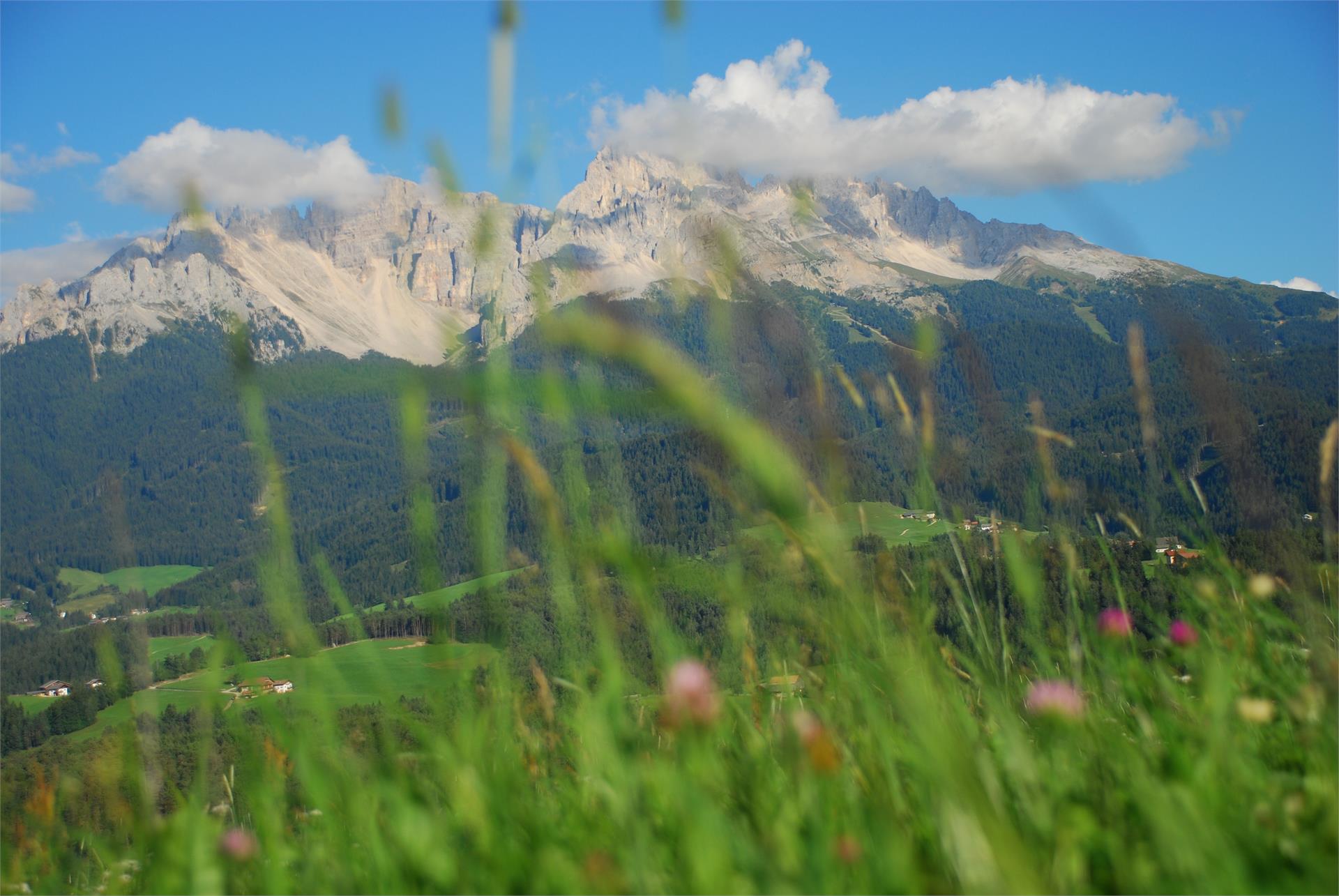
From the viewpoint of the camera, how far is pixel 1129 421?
523 ft

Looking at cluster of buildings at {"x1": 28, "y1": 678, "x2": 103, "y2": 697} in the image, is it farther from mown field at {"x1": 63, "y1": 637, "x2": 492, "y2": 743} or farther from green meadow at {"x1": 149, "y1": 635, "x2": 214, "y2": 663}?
mown field at {"x1": 63, "y1": 637, "x2": 492, "y2": 743}

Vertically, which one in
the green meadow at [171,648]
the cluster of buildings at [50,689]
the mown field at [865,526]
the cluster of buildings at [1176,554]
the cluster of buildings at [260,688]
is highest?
the mown field at [865,526]

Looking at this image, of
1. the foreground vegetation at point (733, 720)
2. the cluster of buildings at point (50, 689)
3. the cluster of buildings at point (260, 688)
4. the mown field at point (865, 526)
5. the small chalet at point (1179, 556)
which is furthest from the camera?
the cluster of buildings at point (50, 689)

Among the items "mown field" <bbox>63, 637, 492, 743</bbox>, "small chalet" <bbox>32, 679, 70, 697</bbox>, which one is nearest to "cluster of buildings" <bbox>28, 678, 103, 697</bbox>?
"small chalet" <bbox>32, 679, 70, 697</bbox>

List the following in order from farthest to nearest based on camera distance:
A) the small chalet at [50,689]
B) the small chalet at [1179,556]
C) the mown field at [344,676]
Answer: the small chalet at [50,689]
the small chalet at [1179,556]
the mown field at [344,676]

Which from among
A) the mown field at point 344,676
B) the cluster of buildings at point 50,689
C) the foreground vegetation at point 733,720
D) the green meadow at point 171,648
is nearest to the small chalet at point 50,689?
the cluster of buildings at point 50,689

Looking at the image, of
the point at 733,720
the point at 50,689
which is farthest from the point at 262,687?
the point at 50,689

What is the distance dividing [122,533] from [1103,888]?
201 cm

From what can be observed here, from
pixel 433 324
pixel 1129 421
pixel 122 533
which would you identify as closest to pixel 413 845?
pixel 122 533

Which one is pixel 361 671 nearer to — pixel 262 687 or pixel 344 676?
pixel 344 676

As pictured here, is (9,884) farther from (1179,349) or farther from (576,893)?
(1179,349)

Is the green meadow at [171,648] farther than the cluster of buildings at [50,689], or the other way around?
the cluster of buildings at [50,689]

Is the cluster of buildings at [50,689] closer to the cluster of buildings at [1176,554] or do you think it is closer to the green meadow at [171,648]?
the green meadow at [171,648]

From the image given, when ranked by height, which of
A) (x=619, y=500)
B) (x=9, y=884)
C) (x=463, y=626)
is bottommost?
(x=9, y=884)
